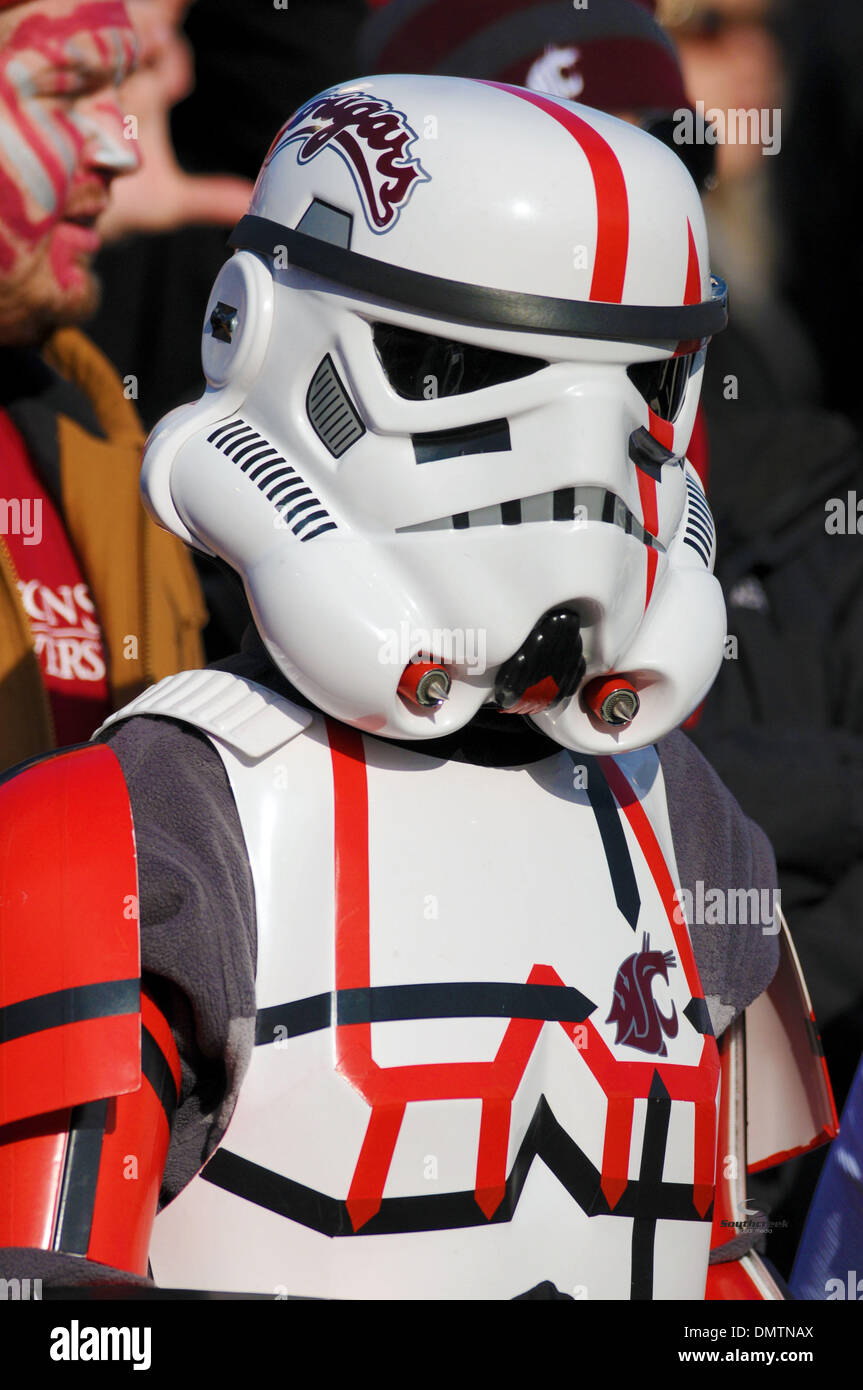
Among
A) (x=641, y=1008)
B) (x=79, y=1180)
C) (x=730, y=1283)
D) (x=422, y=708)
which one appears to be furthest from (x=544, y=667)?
(x=730, y=1283)

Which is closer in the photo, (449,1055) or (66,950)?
(66,950)

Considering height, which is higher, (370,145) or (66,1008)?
(370,145)

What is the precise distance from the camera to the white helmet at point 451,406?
1.33 m

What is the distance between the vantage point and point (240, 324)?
4.69ft

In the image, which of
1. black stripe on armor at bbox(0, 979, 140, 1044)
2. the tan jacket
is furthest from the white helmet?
the tan jacket

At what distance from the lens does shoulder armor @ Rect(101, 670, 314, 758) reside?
4.57ft

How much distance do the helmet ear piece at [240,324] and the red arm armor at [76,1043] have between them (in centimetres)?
38

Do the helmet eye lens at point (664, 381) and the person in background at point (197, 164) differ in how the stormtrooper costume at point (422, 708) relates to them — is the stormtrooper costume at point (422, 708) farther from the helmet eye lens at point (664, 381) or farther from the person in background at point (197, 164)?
the person in background at point (197, 164)

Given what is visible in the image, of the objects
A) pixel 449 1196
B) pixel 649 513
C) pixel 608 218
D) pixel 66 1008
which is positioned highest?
pixel 608 218

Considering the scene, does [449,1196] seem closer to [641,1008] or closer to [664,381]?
[641,1008]

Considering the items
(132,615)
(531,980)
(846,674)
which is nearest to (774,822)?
(846,674)

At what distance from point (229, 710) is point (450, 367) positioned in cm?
33

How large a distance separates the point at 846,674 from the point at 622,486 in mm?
1615
